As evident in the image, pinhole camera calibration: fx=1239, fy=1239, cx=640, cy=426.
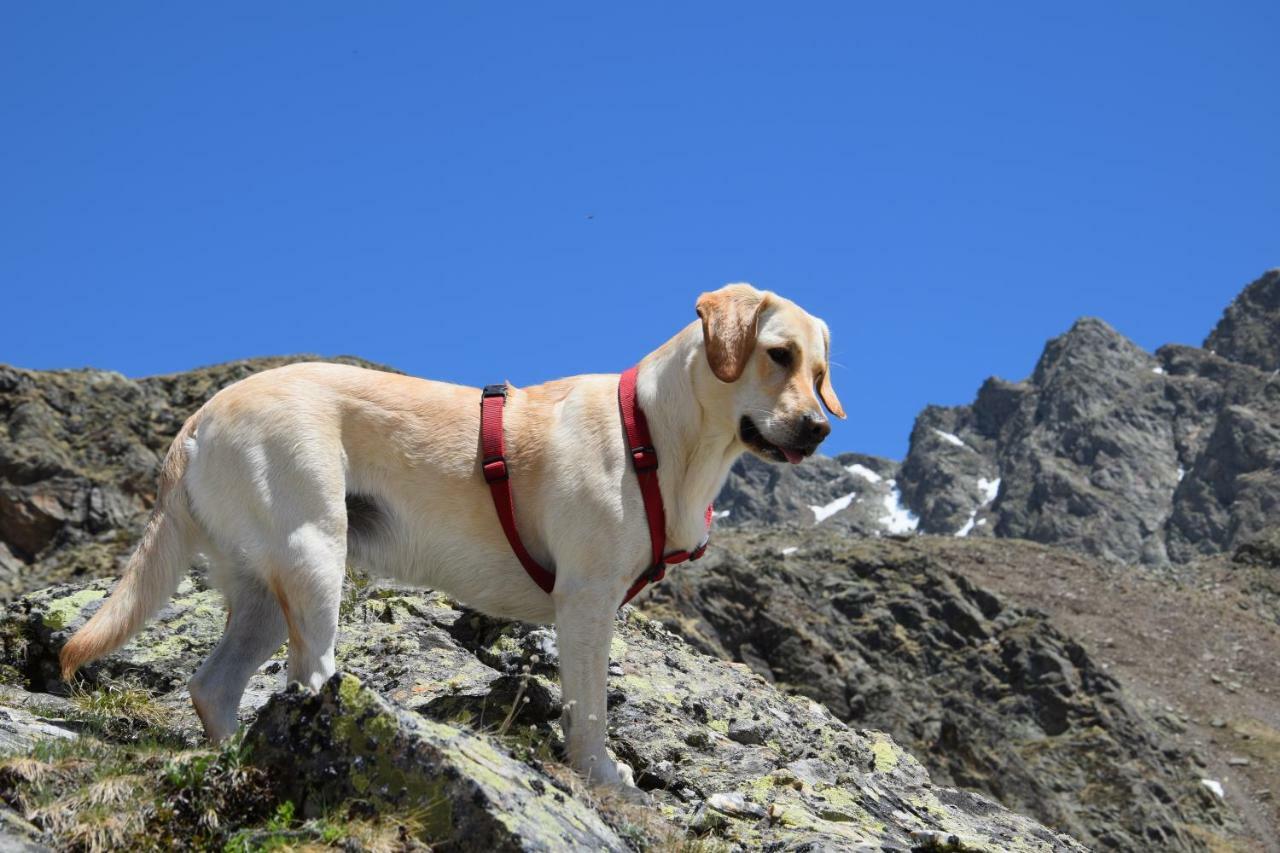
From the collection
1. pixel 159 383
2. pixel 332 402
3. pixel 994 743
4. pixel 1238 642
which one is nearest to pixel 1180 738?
pixel 1238 642

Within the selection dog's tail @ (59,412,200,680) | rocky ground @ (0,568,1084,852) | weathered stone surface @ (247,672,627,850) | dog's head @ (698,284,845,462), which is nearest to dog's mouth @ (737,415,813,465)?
dog's head @ (698,284,845,462)

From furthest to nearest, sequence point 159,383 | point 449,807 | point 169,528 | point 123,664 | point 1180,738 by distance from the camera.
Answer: point 1180,738, point 159,383, point 123,664, point 169,528, point 449,807

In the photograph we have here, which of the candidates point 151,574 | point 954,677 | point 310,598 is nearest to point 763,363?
point 310,598

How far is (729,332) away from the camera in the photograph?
716 centimetres

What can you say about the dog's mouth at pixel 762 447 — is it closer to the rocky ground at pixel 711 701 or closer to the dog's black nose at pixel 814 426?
the dog's black nose at pixel 814 426

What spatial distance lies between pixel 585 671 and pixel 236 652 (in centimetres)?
198

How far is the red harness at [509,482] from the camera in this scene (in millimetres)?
7180

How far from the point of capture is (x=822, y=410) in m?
7.04

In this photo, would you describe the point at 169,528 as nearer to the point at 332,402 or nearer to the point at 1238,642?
the point at 332,402

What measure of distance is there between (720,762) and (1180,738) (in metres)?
67.4

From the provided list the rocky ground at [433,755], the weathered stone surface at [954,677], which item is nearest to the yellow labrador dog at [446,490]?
the rocky ground at [433,755]

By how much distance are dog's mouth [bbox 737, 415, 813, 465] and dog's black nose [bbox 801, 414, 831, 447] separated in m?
0.10

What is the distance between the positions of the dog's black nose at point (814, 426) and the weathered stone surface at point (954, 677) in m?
26.7

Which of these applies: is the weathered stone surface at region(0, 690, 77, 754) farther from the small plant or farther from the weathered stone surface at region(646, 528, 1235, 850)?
the weathered stone surface at region(646, 528, 1235, 850)
